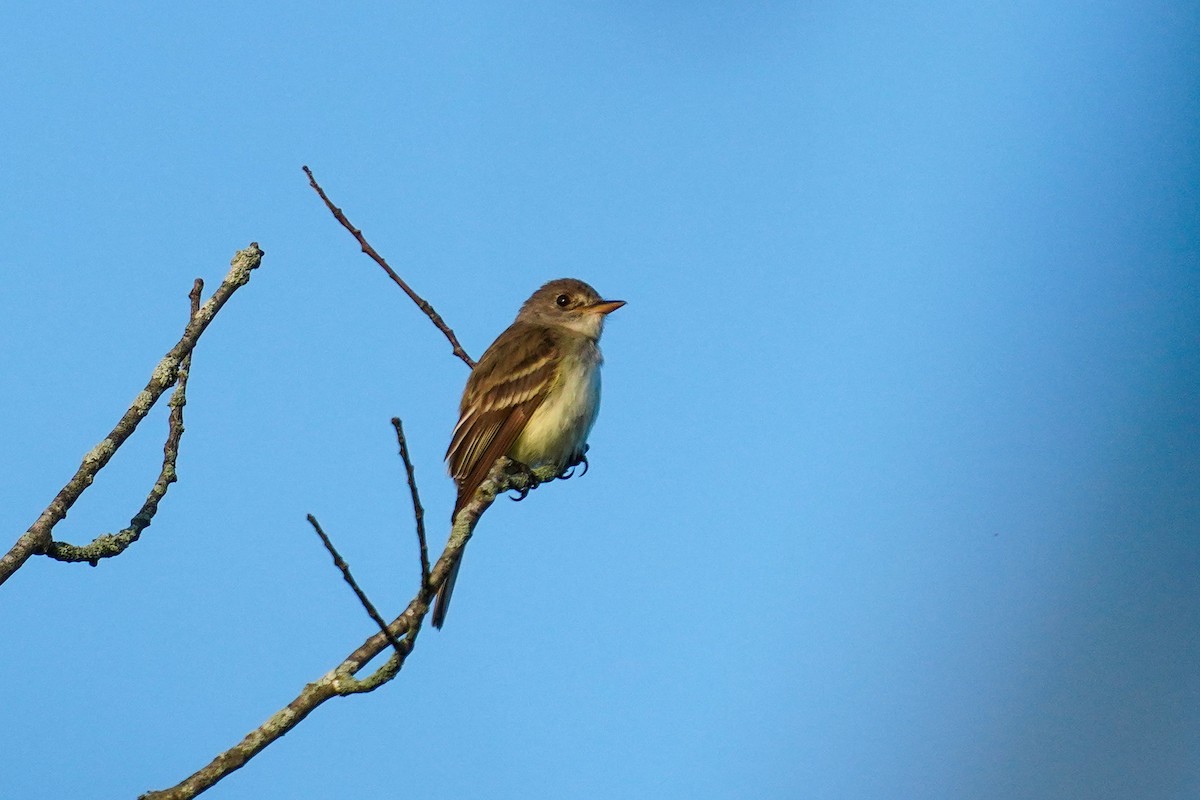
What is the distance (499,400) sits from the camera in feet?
26.2

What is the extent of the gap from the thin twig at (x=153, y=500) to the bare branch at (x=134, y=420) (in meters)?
0.01

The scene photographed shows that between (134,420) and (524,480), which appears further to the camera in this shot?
(524,480)

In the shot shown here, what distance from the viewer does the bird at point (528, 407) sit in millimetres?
7844

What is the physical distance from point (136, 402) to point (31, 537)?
67cm

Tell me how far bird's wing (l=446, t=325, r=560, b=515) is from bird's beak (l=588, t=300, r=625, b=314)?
0.79m

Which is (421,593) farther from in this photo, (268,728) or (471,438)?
(471,438)

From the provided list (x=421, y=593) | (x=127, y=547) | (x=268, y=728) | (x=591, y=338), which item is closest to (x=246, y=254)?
(x=127, y=547)

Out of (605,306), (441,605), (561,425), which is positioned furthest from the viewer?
(605,306)

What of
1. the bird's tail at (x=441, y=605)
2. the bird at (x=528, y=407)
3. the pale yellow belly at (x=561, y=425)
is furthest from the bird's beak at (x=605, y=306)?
the bird's tail at (x=441, y=605)

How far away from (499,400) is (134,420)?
13.4 ft

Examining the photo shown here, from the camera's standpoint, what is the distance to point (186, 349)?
4.20 m

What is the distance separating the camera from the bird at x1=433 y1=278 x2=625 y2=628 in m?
7.84

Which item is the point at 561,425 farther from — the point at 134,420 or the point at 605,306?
the point at 134,420

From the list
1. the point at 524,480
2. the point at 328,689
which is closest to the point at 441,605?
the point at 524,480
